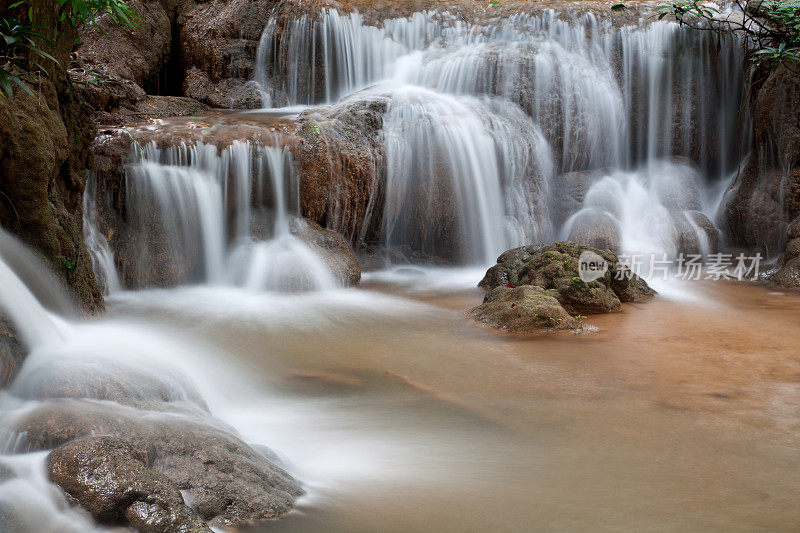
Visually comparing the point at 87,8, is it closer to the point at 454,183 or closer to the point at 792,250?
the point at 454,183

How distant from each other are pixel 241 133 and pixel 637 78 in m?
7.33

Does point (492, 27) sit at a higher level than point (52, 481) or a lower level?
higher

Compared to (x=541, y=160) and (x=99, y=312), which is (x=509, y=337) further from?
(x=541, y=160)

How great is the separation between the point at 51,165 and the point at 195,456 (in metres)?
3.18

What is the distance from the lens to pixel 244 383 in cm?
453

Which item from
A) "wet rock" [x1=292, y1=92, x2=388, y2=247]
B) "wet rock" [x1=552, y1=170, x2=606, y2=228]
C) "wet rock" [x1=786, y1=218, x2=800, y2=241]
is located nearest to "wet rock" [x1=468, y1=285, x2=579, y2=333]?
"wet rock" [x1=292, y1=92, x2=388, y2=247]

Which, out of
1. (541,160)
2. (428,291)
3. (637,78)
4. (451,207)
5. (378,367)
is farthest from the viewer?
(637,78)

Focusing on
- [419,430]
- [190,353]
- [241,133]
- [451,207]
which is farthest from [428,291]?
[419,430]

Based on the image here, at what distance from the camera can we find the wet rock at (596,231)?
32.7ft

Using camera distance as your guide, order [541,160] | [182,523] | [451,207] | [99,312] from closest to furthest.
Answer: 1. [182,523]
2. [99,312]
3. [451,207]
4. [541,160]

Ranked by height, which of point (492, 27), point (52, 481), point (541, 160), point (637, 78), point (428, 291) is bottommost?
point (428, 291)

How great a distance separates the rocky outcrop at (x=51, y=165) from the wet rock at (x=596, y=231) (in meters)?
6.90

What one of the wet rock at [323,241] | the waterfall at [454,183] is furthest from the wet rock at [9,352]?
the waterfall at [454,183]

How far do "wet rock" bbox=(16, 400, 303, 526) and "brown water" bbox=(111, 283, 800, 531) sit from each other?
0.16m
